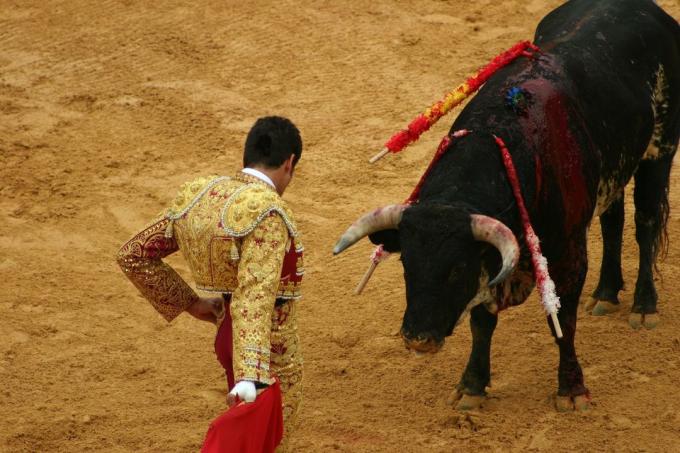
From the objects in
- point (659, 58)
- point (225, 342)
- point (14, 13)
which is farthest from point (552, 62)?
point (14, 13)

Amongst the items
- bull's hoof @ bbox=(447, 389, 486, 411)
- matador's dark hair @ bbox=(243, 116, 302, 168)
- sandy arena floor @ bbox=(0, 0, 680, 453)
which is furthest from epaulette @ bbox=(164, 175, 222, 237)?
bull's hoof @ bbox=(447, 389, 486, 411)

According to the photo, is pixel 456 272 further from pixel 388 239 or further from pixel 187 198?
pixel 187 198

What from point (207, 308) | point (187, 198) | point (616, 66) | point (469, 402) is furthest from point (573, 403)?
point (187, 198)

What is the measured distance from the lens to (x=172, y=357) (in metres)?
6.80

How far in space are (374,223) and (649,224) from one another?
2397 millimetres

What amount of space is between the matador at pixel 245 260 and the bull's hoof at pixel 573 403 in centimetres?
181

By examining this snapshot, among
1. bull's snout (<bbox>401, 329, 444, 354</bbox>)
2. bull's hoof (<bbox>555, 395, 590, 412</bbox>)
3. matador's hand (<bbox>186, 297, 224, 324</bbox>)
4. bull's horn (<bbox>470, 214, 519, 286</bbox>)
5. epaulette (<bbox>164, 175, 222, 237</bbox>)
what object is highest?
epaulette (<bbox>164, 175, 222, 237</bbox>)

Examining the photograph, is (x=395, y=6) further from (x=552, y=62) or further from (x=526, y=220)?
(x=526, y=220)

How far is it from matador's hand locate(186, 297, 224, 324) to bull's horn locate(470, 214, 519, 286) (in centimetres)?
117

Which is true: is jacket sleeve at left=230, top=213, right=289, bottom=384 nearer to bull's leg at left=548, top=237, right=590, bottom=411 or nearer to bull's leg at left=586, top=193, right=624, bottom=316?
bull's leg at left=548, top=237, right=590, bottom=411

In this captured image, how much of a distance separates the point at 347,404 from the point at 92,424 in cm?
133

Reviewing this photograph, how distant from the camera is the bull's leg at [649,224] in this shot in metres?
6.98

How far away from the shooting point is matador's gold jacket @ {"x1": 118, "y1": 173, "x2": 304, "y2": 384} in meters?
4.29

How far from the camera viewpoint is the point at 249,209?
14.4 feet
